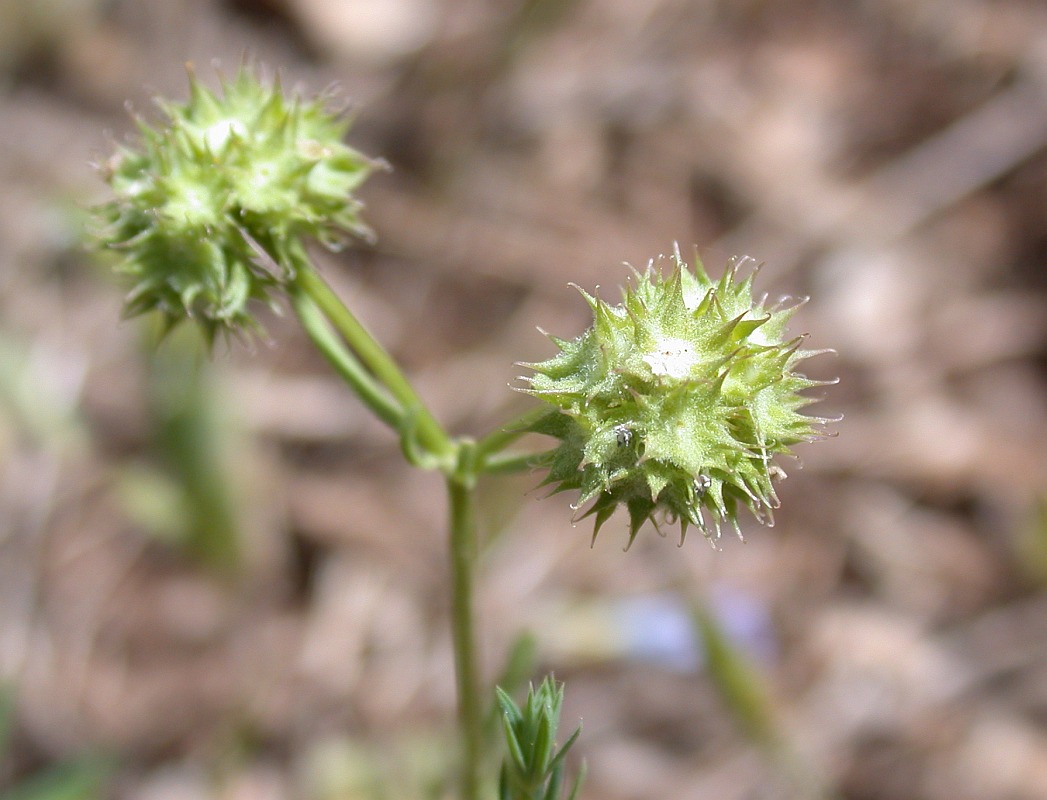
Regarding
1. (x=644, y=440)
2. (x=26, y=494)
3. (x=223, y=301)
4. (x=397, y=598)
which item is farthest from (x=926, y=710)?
(x=26, y=494)

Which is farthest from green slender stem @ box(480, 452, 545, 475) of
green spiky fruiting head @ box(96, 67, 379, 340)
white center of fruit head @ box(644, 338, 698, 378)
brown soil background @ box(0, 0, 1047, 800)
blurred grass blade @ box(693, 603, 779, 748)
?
brown soil background @ box(0, 0, 1047, 800)

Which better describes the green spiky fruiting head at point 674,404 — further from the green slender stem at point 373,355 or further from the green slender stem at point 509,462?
the green slender stem at point 373,355

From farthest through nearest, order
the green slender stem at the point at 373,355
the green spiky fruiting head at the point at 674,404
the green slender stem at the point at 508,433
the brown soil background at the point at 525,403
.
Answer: the brown soil background at the point at 525,403
the green slender stem at the point at 373,355
the green slender stem at the point at 508,433
the green spiky fruiting head at the point at 674,404

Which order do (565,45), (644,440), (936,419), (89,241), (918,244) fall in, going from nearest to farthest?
(644,440)
(89,241)
(936,419)
(918,244)
(565,45)

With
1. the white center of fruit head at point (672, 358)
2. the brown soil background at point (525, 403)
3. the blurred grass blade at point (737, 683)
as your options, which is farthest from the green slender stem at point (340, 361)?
the brown soil background at point (525, 403)

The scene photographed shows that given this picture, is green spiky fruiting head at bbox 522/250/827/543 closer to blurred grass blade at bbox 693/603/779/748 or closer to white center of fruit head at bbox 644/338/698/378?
white center of fruit head at bbox 644/338/698/378

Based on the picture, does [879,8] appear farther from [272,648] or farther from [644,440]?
[644,440]

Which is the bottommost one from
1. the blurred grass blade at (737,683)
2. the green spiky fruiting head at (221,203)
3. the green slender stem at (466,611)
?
the green slender stem at (466,611)
